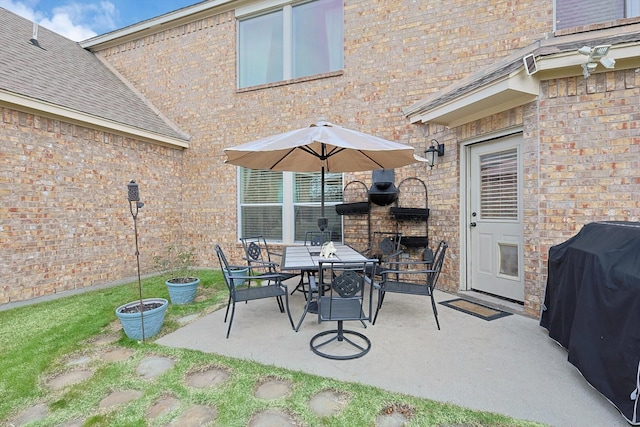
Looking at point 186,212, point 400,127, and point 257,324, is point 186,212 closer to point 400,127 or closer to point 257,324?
point 257,324

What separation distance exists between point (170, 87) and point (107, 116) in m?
2.11

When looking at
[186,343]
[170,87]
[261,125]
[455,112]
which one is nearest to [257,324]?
[186,343]

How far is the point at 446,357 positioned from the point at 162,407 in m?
2.34

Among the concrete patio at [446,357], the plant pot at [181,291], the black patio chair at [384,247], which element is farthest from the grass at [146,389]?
the black patio chair at [384,247]

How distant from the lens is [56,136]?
16.8 feet

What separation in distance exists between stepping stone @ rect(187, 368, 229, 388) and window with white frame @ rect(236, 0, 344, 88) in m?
5.65

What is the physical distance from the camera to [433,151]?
5.17 m

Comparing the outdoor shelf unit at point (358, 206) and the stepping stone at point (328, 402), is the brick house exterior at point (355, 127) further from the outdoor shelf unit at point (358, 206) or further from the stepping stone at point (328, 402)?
the stepping stone at point (328, 402)

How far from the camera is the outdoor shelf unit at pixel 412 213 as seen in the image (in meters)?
Result: 5.18

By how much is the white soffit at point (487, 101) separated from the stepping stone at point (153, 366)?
4521 mm

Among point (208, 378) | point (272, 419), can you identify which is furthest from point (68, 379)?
point (272, 419)

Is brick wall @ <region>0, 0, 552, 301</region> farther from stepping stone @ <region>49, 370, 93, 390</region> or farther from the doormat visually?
stepping stone @ <region>49, 370, 93, 390</region>

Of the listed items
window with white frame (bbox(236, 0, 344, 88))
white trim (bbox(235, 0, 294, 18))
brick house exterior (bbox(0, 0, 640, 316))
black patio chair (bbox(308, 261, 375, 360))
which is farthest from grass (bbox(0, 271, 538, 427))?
white trim (bbox(235, 0, 294, 18))

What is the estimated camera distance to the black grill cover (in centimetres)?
192
